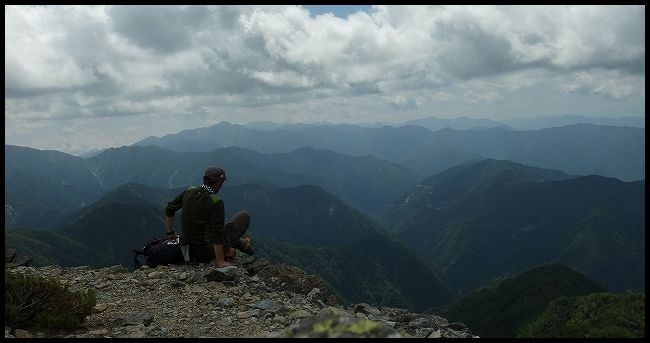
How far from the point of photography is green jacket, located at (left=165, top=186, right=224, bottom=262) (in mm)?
13555

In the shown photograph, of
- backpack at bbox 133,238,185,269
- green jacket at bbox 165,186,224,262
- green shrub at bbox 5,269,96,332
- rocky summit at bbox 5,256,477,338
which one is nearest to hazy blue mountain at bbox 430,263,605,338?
rocky summit at bbox 5,256,477,338

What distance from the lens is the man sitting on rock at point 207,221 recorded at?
1361cm

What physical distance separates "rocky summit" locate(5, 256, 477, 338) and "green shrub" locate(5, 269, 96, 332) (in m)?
0.24

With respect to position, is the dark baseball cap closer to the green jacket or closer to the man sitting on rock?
the man sitting on rock

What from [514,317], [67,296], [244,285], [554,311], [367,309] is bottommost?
[514,317]

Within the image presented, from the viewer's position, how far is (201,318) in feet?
33.7

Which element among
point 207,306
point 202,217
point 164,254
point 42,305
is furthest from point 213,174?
point 42,305

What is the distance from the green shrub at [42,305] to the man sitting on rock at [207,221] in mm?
4268

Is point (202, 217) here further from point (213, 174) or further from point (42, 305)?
point (42, 305)

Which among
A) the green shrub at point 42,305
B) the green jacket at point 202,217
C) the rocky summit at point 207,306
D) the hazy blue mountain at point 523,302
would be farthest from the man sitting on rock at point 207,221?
the hazy blue mountain at point 523,302

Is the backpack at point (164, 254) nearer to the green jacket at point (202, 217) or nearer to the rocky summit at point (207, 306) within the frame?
the rocky summit at point (207, 306)

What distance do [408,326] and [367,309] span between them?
1.70 meters
